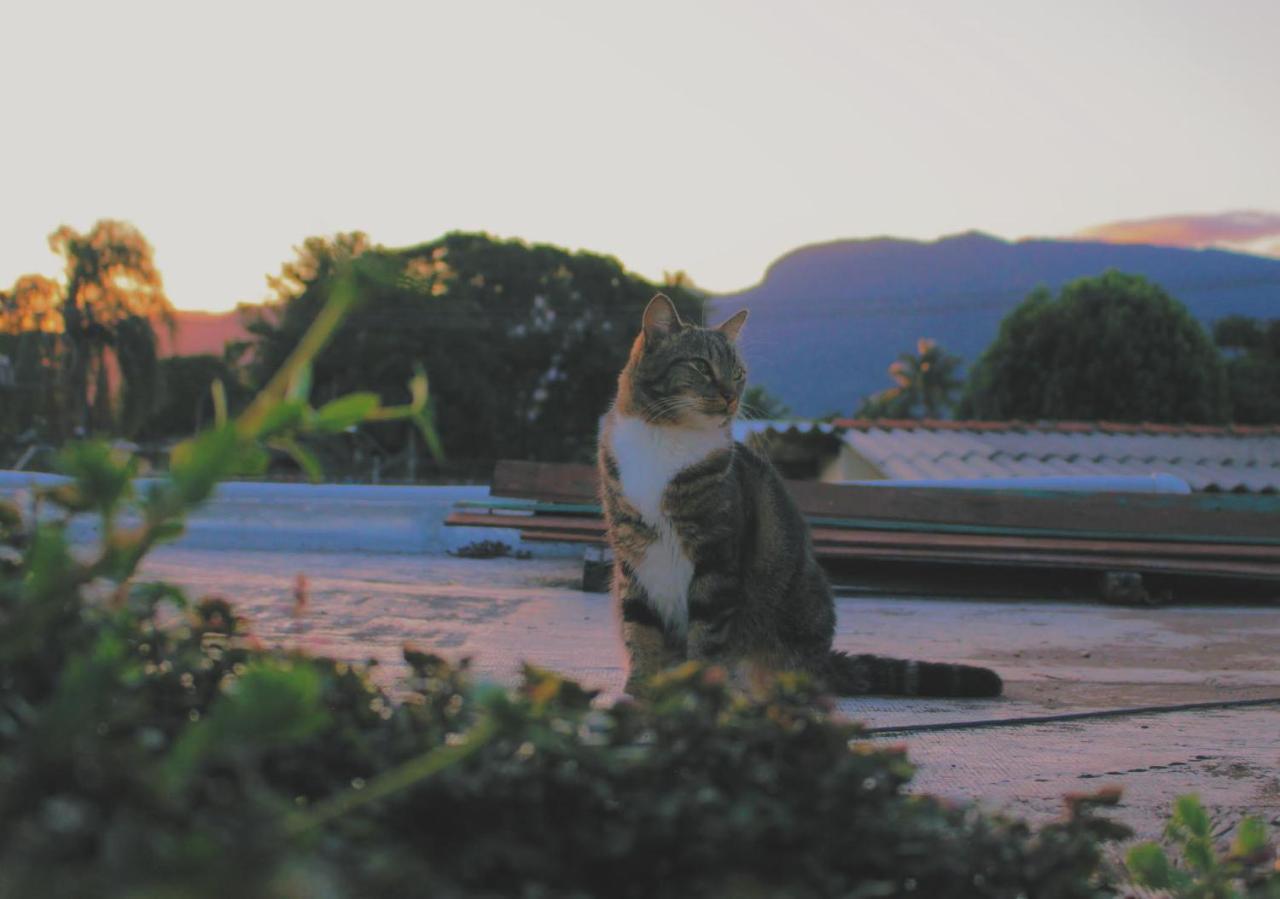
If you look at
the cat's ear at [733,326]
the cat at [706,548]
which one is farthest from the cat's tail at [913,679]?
the cat's ear at [733,326]

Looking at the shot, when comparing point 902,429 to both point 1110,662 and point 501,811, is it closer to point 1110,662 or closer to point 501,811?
point 1110,662

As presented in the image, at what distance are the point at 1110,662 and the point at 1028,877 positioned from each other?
3418 millimetres

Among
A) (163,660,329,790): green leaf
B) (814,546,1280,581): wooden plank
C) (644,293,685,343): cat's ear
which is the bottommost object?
(814,546,1280,581): wooden plank

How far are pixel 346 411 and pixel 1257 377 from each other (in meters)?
46.4

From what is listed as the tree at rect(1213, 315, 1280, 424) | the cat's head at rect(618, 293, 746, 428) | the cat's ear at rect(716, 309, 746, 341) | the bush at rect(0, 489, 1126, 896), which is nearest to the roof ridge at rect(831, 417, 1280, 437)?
the cat's ear at rect(716, 309, 746, 341)

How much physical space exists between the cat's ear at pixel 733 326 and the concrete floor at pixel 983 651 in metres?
1.15

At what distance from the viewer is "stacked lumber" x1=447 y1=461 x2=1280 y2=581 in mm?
6520

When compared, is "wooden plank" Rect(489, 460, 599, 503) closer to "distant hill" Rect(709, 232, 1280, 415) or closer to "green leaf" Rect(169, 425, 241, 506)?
"green leaf" Rect(169, 425, 241, 506)

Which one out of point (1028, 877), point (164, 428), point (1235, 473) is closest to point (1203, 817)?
point (1028, 877)

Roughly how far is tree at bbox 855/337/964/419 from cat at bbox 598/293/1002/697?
5168 centimetres

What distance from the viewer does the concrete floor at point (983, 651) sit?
7.68 ft

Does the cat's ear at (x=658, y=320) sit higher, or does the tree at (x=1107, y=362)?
the tree at (x=1107, y=362)

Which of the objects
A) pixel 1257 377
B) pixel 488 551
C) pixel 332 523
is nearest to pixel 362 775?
pixel 488 551

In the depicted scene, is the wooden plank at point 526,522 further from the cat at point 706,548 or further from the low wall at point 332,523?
the cat at point 706,548
